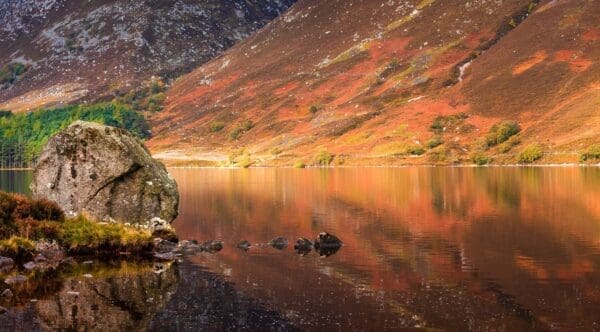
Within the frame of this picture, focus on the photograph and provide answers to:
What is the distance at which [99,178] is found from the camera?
36.6 meters

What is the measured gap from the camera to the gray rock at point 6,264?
28.6m

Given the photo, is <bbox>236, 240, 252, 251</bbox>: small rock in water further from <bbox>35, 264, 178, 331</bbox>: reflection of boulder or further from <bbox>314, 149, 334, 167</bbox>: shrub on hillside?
<bbox>314, 149, 334, 167</bbox>: shrub on hillside

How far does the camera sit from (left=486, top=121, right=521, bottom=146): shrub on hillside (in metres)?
148

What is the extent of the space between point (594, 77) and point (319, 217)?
129 m

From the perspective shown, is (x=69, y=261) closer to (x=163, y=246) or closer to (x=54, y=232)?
(x=54, y=232)

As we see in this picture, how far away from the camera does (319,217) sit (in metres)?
49.4

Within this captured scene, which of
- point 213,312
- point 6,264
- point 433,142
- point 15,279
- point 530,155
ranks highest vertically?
point 433,142

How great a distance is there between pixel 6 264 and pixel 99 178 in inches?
310

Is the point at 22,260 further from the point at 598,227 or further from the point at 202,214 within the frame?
the point at 598,227

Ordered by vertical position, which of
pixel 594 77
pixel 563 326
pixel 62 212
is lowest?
pixel 563 326

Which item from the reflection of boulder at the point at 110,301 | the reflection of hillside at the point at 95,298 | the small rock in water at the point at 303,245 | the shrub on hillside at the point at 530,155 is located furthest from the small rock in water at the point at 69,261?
the shrub on hillside at the point at 530,155

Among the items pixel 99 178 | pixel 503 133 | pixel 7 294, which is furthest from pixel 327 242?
pixel 503 133

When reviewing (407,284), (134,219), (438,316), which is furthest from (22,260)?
(438,316)

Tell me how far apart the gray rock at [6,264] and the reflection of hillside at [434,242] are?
7995 mm
